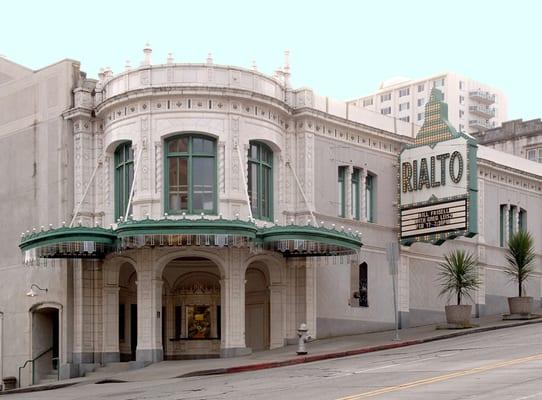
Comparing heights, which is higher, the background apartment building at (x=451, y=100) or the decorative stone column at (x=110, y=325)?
the background apartment building at (x=451, y=100)

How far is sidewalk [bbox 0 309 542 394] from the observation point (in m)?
30.2

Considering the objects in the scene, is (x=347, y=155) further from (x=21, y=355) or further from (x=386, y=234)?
(x=21, y=355)

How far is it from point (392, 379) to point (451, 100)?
12498 centimetres

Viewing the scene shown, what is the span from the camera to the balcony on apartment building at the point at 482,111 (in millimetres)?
148750

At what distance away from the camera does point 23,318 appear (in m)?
38.8

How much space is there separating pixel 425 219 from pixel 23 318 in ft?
50.7

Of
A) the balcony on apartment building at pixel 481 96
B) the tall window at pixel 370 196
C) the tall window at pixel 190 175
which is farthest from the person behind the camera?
the balcony on apartment building at pixel 481 96

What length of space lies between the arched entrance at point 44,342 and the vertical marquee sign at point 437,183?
1364 cm

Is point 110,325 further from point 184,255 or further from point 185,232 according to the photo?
point 185,232

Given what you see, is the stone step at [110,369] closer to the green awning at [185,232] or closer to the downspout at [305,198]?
the green awning at [185,232]

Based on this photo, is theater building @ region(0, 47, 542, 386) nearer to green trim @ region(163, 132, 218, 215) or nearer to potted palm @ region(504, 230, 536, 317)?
green trim @ region(163, 132, 218, 215)

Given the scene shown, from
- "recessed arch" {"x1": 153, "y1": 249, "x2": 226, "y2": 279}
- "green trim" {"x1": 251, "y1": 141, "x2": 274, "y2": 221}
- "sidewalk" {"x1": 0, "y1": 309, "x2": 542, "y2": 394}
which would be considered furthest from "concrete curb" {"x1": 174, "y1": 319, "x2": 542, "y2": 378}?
"green trim" {"x1": 251, "y1": 141, "x2": 274, "y2": 221}

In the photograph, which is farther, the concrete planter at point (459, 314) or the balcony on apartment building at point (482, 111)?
the balcony on apartment building at point (482, 111)

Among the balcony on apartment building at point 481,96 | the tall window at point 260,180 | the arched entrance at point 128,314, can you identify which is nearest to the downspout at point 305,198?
the tall window at point 260,180
